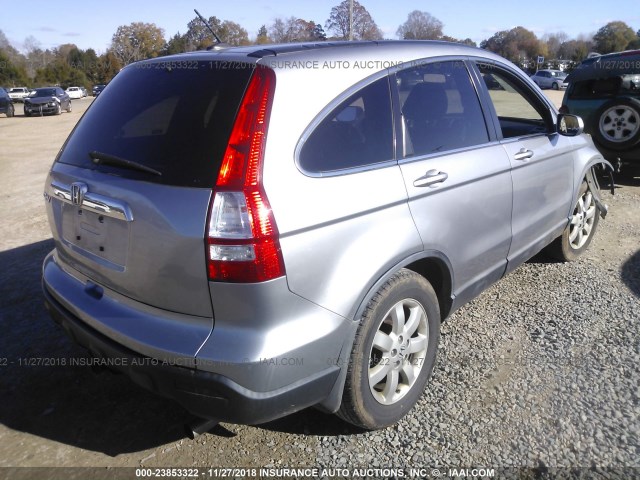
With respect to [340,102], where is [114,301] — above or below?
below

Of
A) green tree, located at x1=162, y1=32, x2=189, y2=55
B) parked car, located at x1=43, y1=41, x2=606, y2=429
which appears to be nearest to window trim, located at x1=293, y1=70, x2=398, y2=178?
parked car, located at x1=43, y1=41, x2=606, y2=429

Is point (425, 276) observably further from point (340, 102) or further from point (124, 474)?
point (124, 474)

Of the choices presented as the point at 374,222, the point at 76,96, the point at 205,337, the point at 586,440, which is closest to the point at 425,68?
the point at 374,222

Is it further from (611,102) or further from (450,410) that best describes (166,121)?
(611,102)

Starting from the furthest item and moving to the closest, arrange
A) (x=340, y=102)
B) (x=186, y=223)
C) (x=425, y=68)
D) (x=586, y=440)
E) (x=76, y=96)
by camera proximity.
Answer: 1. (x=76, y=96)
2. (x=425, y=68)
3. (x=586, y=440)
4. (x=340, y=102)
5. (x=186, y=223)

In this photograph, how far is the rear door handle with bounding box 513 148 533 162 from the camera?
10.7 ft

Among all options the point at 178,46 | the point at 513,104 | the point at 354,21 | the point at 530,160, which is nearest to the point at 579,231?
the point at 513,104

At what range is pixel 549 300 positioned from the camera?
387 centimetres

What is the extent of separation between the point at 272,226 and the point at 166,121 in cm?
76

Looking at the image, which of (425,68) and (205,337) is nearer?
(205,337)

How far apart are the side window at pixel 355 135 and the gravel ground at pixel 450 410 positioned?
1344mm

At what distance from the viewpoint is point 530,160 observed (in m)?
3.39

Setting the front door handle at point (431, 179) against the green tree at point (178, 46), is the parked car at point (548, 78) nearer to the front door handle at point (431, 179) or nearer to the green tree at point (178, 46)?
the green tree at point (178, 46)

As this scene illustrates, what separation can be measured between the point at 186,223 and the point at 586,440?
2109 millimetres
